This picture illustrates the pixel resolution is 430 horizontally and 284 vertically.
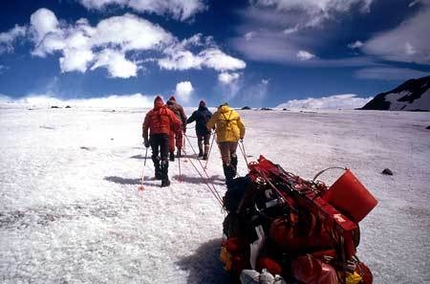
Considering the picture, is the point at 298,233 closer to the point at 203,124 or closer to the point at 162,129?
the point at 162,129

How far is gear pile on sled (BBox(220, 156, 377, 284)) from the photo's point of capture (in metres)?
4.04

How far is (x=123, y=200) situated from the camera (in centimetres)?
830

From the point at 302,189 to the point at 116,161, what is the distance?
9.22 m

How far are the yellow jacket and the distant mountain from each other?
106288 mm

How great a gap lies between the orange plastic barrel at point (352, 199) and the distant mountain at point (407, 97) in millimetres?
110696

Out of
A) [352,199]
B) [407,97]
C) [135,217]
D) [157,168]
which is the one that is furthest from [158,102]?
[407,97]

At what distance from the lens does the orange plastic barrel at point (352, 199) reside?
14.5 ft

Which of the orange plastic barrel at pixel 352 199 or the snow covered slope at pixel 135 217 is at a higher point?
the orange plastic barrel at pixel 352 199

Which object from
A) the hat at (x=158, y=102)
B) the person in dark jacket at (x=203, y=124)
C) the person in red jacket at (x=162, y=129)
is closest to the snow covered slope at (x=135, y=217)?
the person in red jacket at (x=162, y=129)

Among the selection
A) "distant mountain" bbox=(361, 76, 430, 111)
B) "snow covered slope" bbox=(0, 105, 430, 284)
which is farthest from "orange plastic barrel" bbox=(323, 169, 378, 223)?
"distant mountain" bbox=(361, 76, 430, 111)

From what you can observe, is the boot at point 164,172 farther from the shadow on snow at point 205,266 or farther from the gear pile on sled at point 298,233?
the gear pile on sled at point 298,233

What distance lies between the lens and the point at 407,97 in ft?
367

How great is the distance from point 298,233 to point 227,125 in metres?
6.23

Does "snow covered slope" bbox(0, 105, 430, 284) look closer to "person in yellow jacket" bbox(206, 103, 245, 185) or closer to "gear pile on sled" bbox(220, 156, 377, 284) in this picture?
"person in yellow jacket" bbox(206, 103, 245, 185)
